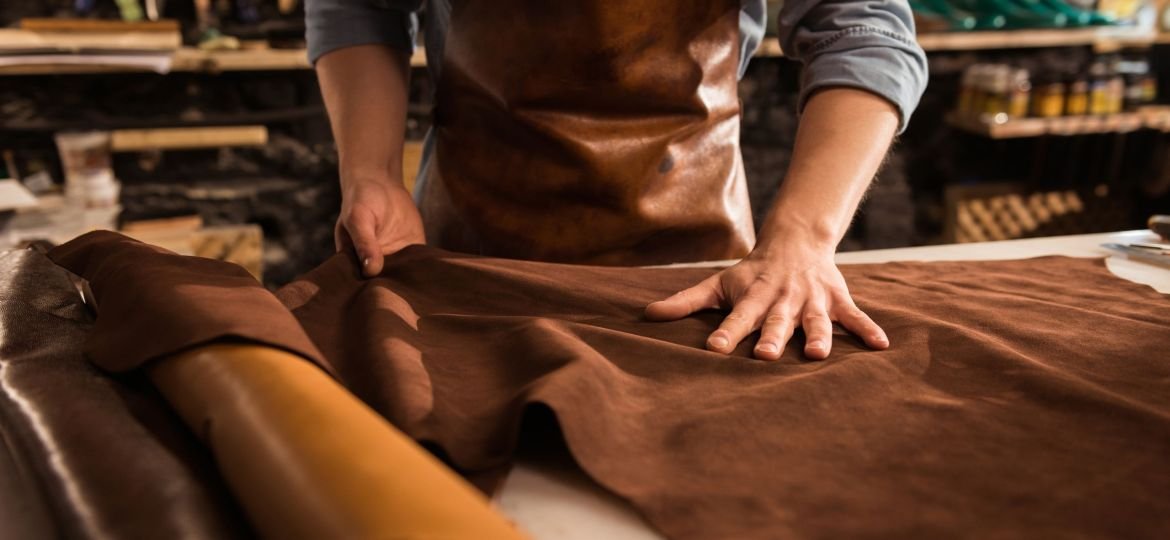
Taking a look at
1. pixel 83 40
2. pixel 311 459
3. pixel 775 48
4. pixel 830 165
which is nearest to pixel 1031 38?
pixel 775 48

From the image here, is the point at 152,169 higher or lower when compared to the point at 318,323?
lower

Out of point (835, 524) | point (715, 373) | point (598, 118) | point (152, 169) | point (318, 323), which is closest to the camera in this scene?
point (835, 524)

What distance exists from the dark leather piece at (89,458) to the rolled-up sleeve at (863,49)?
2.83 ft

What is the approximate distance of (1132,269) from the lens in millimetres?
1084

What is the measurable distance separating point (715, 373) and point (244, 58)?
235cm

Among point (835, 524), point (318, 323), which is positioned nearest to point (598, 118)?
point (318, 323)

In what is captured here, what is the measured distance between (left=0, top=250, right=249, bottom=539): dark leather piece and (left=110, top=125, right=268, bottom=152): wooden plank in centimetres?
234

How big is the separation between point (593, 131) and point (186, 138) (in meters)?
2.09

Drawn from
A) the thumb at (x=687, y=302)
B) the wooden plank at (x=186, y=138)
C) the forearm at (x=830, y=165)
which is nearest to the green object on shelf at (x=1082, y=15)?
the forearm at (x=830, y=165)

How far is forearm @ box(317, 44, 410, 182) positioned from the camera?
4.07 ft

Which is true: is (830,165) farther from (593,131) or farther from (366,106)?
(366,106)

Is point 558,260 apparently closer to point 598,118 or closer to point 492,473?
point 598,118

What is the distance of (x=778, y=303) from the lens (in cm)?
83

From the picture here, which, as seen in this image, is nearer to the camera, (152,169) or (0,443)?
(0,443)
